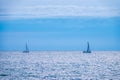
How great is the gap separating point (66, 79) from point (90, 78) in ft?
12.9

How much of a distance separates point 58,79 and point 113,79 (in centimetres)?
844

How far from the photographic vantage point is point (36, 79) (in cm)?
6016

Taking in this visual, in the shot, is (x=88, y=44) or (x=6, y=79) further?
(x=88, y=44)

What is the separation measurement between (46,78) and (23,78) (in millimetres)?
3650

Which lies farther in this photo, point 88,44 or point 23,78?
point 88,44

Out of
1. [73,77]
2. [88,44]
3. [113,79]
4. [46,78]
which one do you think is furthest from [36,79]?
[88,44]

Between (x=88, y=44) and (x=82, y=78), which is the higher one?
(x=88, y=44)

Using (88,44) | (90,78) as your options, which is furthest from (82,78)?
(88,44)

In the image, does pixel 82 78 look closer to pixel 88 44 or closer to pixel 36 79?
pixel 36 79

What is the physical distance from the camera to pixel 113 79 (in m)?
59.4

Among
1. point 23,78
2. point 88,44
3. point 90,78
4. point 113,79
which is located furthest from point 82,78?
point 88,44

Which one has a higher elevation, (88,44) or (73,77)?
(88,44)

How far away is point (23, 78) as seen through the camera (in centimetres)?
6156

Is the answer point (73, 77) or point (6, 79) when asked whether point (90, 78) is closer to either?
point (73, 77)
